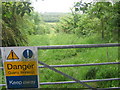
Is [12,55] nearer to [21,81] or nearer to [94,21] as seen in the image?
[21,81]

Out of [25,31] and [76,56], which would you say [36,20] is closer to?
[25,31]

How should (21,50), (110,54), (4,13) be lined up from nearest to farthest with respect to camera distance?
(21,50) → (4,13) → (110,54)

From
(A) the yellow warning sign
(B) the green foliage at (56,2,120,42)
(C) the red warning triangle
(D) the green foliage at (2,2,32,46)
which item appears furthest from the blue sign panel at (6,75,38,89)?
(B) the green foliage at (56,2,120,42)

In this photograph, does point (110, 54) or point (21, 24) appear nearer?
point (21, 24)

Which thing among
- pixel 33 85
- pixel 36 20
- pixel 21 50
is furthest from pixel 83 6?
pixel 33 85

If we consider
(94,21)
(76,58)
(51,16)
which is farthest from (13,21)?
(94,21)

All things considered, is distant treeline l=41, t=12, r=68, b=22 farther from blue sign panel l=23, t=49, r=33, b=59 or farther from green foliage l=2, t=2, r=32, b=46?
blue sign panel l=23, t=49, r=33, b=59
